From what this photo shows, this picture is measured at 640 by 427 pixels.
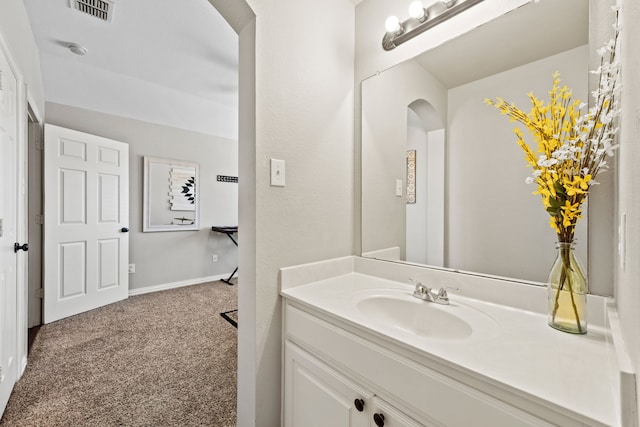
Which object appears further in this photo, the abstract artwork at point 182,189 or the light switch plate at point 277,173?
the abstract artwork at point 182,189

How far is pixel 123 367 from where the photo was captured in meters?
1.99

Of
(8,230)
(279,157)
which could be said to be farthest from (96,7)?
(279,157)

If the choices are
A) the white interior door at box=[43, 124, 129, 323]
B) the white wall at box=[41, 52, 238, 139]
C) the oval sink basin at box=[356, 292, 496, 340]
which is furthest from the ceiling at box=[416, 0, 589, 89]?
the white interior door at box=[43, 124, 129, 323]

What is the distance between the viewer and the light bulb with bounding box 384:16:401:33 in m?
1.33

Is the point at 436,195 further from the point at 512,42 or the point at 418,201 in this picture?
the point at 512,42

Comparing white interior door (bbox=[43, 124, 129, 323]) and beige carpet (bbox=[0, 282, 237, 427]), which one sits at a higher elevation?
white interior door (bbox=[43, 124, 129, 323])

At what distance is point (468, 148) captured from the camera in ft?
3.99

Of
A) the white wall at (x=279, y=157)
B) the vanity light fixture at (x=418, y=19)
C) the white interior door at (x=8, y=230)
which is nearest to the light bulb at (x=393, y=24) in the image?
the vanity light fixture at (x=418, y=19)

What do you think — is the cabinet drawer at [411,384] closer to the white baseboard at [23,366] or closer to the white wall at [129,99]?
the white baseboard at [23,366]

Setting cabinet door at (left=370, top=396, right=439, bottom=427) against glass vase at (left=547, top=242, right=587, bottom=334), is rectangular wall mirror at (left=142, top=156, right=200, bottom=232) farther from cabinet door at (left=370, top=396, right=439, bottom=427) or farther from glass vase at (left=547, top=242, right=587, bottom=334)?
glass vase at (left=547, top=242, right=587, bottom=334)

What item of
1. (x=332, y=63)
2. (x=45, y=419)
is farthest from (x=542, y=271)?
(x=45, y=419)

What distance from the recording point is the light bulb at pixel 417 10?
1242 mm

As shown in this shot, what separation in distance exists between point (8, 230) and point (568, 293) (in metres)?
2.54

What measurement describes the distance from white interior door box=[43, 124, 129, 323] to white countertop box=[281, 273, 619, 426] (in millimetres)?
3148
